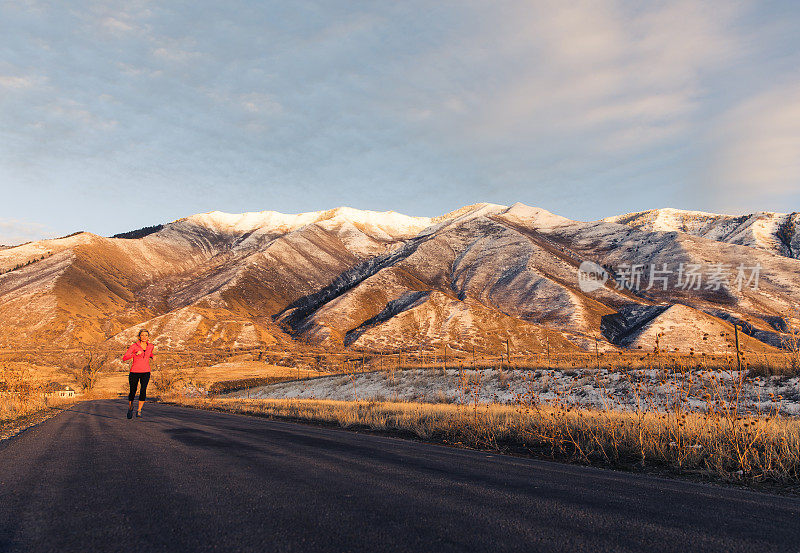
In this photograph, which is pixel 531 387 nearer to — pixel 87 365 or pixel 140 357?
pixel 140 357

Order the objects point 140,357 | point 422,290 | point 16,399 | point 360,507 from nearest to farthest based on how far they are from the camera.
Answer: point 360,507
point 140,357
point 16,399
point 422,290

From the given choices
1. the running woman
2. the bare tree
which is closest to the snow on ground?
the running woman

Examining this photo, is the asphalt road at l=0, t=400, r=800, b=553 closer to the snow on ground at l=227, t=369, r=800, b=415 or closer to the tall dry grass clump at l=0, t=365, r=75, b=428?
the snow on ground at l=227, t=369, r=800, b=415

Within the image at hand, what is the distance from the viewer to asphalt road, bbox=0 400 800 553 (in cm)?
277

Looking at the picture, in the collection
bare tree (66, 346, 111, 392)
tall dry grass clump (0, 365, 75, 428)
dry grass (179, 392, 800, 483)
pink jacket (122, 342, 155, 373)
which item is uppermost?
pink jacket (122, 342, 155, 373)

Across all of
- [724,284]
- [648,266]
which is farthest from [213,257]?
[724,284]

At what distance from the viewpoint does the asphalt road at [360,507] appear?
2.77m

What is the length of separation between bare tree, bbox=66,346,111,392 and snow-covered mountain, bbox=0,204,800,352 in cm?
1269

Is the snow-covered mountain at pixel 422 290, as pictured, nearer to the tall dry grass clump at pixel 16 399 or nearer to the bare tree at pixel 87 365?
the bare tree at pixel 87 365

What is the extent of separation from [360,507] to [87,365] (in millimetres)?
70661

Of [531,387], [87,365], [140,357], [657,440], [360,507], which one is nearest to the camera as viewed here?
[360,507]

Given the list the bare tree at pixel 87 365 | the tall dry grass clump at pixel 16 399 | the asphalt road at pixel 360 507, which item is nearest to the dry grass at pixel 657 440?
the asphalt road at pixel 360 507

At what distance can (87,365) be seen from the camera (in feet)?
190

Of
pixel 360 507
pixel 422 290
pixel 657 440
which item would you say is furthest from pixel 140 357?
pixel 422 290
